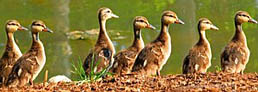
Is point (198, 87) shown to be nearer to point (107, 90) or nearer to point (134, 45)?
point (107, 90)

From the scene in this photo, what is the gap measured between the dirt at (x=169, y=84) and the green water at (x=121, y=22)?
20.2 ft

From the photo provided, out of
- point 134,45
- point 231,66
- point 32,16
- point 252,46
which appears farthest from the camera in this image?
point 32,16

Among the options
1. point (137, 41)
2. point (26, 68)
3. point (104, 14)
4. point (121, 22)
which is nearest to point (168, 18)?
point (137, 41)

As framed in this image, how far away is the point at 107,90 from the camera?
26.5 ft

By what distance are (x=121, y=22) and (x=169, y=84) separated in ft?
35.7

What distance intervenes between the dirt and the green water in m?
6.14

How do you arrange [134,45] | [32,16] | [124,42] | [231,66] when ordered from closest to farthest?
[231,66] < [134,45] < [124,42] < [32,16]

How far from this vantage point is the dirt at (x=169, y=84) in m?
7.92

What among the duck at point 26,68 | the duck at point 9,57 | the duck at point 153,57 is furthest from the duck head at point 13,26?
the duck at point 153,57

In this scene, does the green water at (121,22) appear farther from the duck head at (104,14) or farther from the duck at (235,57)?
the duck at (235,57)

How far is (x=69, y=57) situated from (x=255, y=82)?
8.84 metres

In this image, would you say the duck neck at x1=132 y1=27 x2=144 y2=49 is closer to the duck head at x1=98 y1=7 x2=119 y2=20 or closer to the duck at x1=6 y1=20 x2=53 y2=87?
the duck head at x1=98 y1=7 x2=119 y2=20

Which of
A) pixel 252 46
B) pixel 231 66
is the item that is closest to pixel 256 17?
pixel 252 46

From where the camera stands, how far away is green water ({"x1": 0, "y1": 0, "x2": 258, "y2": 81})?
16.4 meters
